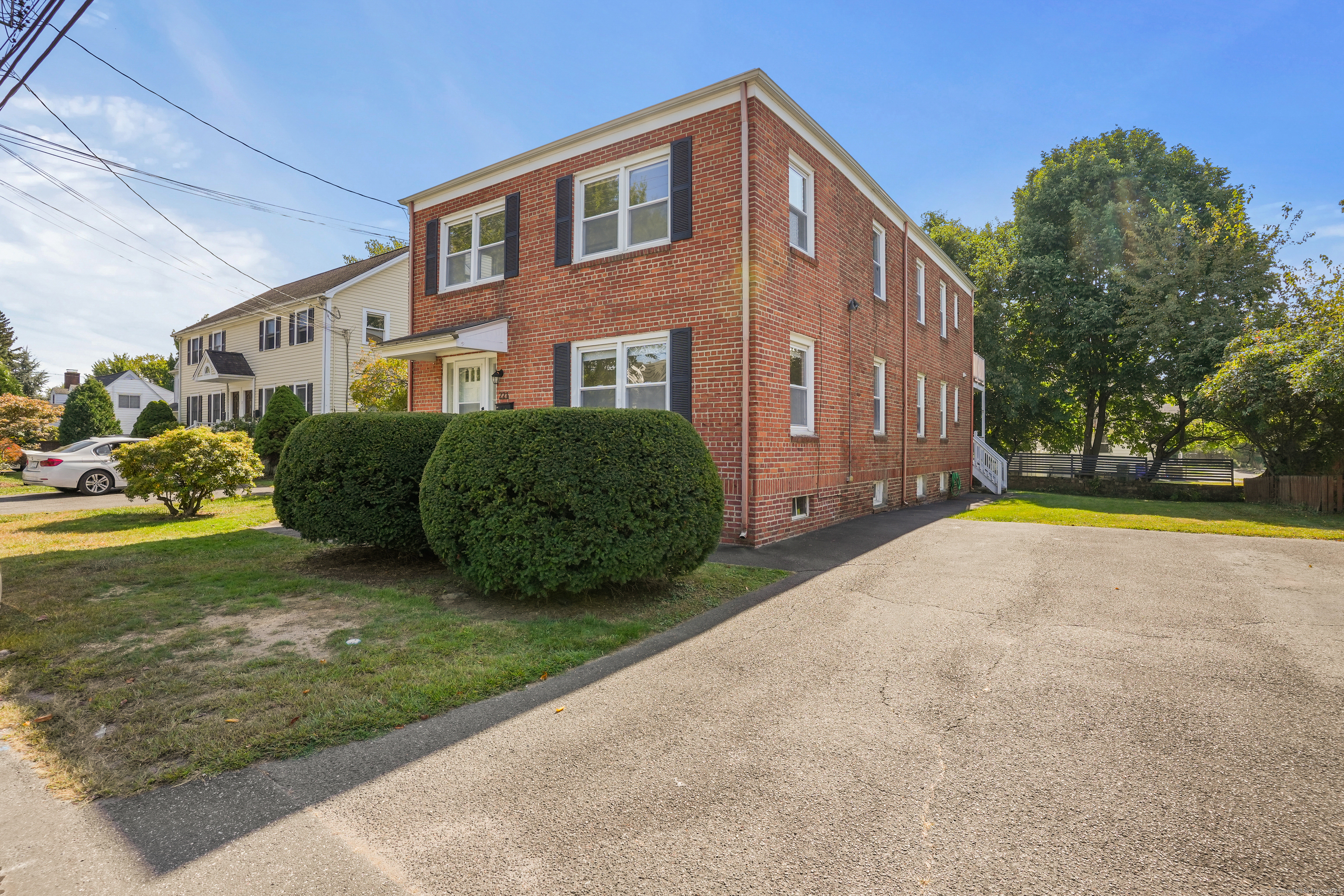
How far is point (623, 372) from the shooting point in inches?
387

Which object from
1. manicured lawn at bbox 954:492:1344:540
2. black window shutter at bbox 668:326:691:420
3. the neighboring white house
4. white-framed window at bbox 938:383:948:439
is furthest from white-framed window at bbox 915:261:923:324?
the neighboring white house

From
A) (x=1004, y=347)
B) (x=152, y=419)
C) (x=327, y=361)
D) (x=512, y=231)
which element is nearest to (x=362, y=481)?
(x=512, y=231)

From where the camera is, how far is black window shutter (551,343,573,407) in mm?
10336

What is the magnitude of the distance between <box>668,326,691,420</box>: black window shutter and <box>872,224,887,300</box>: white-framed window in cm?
586

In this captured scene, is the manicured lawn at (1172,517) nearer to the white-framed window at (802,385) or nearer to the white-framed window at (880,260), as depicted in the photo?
the white-framed window at (802,385)

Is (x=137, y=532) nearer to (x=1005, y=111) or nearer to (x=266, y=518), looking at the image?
(x=266, y=518)

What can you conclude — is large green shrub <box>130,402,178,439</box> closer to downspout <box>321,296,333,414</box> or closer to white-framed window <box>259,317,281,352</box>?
white-framed window <box>259,317,281,352</box>

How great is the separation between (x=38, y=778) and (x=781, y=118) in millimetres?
10168

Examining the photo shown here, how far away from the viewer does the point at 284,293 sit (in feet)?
88.5

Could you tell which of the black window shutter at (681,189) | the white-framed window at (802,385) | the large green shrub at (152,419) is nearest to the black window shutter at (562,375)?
the black window shutter at (681,189)

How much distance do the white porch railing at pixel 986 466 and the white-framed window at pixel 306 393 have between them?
22999 mm

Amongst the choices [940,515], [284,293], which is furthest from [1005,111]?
[284,293]

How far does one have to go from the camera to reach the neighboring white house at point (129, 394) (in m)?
46.2

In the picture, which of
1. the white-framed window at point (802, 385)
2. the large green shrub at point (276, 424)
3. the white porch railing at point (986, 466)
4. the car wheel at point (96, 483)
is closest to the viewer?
the white-framed window at point (802, 385)
